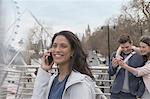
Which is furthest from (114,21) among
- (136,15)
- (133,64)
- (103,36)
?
(133,64)

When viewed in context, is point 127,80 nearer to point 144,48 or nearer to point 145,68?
point 145,68

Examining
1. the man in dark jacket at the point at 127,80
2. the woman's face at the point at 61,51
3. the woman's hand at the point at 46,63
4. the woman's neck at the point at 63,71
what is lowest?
the man in dark jacket at the point at 127,80

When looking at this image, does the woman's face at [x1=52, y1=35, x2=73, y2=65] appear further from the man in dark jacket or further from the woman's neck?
the man in dark jacket

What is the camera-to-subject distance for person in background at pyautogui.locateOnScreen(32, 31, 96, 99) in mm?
2221

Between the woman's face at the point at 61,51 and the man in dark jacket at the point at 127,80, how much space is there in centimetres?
Answer: 198

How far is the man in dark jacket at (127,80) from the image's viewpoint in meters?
4.25

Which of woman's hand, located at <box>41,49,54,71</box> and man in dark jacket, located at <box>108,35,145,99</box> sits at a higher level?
woman's hand, located at <box>41,49,54,71</box>

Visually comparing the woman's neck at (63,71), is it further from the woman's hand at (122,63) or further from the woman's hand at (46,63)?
the woman's hand at (122,63)

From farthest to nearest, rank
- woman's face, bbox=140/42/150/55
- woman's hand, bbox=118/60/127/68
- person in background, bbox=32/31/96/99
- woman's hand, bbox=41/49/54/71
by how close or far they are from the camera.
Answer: woman's face, bbox=140/42/150/55, woman's hand, bbox=118/60/127/68, woman's hand, bbox=41/49/54/71, person in background, bbox=32/31/96/99

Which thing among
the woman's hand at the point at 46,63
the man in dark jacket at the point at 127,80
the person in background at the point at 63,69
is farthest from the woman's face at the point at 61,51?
the man in dark jacket at the point at 127,80

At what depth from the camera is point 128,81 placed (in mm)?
4289

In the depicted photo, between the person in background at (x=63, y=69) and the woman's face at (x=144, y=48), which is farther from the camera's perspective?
the woman's face at (x=144, y=48)

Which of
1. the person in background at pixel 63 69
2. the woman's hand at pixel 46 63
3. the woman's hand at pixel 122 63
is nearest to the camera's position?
the person in background at pixel 63 69

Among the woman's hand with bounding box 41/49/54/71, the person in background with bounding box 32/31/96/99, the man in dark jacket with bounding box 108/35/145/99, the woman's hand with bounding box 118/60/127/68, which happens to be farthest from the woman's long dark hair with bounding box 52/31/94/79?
the man in dark jacket with bounding box 108/35/145/99
